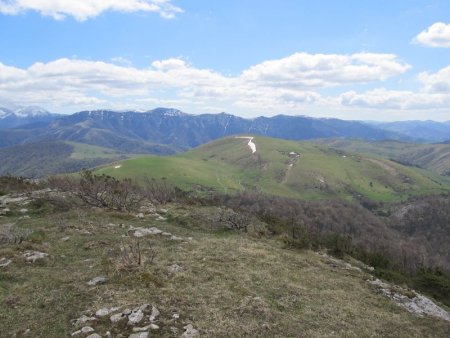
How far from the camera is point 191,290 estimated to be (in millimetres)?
19156

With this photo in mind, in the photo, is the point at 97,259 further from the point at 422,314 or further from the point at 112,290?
the point at 422,314

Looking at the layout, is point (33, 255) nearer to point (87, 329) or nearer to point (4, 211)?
point (87, 329)

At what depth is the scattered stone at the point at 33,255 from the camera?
2227 centimetres

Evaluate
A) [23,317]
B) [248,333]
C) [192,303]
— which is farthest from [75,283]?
[248,333]

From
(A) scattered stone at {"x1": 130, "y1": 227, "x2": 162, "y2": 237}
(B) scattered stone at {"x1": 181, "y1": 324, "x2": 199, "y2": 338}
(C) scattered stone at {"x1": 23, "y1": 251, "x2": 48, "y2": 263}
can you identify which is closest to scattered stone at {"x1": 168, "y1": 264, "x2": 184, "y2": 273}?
(B) scattered stone at {"x1": 181, "y1": 324, "x2": 199, "y2": 338}

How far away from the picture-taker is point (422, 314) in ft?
71.9

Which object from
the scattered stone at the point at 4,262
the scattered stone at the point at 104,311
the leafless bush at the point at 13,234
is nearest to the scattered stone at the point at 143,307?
the scattered stone at the point at 104,311

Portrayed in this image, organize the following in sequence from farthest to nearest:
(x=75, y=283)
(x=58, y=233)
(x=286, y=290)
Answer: (x=58, y=233) < (x=286, y=290) < (x=75, y=283)

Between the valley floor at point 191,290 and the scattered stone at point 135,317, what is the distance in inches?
11.3

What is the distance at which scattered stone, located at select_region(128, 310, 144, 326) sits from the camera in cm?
1520

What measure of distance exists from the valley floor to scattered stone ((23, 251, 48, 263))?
29 cm

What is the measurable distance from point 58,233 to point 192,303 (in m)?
16.4

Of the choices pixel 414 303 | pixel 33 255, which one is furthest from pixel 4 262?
pixel 414 303

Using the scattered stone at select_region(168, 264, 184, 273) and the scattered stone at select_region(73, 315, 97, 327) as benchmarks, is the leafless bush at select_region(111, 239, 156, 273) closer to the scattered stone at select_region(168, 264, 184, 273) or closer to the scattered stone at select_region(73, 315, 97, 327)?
the scattered stone at select_region(168, 264, 184, 273)
